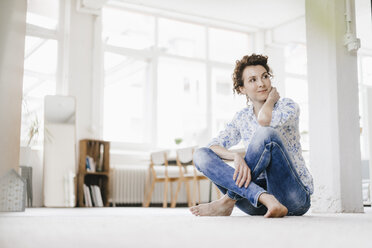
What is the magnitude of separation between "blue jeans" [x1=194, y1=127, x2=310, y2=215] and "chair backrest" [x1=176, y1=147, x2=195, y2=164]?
361 centimetres

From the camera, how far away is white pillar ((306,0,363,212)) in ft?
11.7

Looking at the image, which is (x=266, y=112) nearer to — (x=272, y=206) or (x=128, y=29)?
(x=272, y=206)

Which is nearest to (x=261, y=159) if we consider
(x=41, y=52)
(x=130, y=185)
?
(x=130, y=185)

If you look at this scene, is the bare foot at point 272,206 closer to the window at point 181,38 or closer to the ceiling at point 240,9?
the ceiling at point 240,9

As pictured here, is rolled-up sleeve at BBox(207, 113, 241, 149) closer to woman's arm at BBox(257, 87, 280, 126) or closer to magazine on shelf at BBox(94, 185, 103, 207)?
woman's arm at BBox(257, 87, 280, 126)

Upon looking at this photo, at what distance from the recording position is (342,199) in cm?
351

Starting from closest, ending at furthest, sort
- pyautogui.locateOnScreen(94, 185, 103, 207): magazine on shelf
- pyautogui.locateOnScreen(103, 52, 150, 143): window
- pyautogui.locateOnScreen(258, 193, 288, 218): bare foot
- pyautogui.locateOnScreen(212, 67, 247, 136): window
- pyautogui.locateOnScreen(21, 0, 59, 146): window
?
pyautogui.locateOnScreen(258, 193, 288, 218): bare foot → pyautogui.locateOnScreen(94, 185, 103, 207): magazine on shelf → pyautogui.locateOnScreen(21, 0, 59, 146): window → pyautogui.locateOnScreen(103, 52, 150, 143): window → pyautogui.locateOnScreen(212, 67, 247, 136): window

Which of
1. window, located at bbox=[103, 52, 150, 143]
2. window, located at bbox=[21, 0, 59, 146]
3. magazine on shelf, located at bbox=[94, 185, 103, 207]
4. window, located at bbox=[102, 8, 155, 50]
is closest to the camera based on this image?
magazine on shelf, located at bbox=[94, 185, 103, 207]

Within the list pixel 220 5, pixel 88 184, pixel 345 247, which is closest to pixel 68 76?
pixel 88 184

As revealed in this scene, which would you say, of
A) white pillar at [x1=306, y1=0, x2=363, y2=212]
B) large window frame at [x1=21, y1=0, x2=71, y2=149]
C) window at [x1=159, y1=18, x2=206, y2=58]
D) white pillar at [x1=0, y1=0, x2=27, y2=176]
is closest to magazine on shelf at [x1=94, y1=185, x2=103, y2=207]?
large window frame at [x1=21, y1=0, x2=71, y2=149]

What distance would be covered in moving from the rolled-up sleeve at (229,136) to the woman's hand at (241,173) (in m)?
0.30

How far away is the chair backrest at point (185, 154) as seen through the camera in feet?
19.6

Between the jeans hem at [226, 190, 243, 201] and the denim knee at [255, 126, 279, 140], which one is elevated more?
the denim knee at [255, 126, 279, 140]

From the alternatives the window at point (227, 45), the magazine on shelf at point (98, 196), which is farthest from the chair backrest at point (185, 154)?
the window at point (227, 45)
